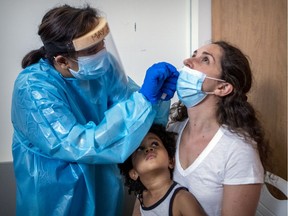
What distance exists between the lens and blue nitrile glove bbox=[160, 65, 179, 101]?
3.45ft

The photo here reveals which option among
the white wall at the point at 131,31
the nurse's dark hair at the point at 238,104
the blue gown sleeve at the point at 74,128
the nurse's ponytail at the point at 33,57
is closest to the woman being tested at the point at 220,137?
the nurse's dark hair at the point at 238,104

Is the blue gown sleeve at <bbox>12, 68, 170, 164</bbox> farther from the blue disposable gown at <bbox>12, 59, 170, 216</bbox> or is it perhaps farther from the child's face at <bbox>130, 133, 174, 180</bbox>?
the child's face at <bbox>130, 133, 174, 180</bbox>

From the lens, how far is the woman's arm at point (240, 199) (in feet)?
3.02

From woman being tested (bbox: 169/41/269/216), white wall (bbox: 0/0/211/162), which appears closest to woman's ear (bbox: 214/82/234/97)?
woman being tested (bbox: 169/41/269/216)

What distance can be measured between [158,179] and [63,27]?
2.21ft

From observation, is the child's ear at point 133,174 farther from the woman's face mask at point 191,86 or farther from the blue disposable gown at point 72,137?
the woman's face mask at point 191,86

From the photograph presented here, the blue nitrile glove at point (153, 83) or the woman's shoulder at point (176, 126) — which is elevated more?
the blue nitrile glove at point (153, 83)

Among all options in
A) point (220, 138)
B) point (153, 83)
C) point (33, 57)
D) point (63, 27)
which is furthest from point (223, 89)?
point (33, 57)

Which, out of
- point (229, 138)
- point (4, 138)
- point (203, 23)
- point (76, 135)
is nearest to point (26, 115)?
point (76, 135)

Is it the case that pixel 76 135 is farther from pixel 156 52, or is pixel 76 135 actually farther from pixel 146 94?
pixel 156 52

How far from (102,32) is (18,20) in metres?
0.99

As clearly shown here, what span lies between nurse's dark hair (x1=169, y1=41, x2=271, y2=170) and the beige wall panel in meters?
0.27

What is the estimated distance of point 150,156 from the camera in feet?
3.45

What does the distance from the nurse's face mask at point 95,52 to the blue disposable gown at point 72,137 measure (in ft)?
0.25
